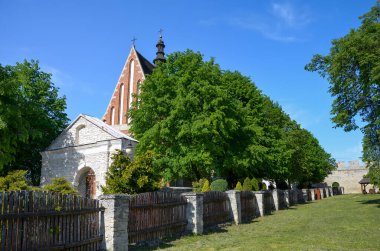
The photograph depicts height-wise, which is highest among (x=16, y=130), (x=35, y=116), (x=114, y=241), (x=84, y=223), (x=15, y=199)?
(x=35, y=116)

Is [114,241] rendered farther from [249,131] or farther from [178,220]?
[249,131]

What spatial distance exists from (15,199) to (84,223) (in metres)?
2.04

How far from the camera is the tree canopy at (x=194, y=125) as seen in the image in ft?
65.9

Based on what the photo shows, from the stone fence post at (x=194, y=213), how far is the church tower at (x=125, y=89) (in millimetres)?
24493

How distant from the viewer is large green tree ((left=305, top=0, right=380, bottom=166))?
1941 centimetres

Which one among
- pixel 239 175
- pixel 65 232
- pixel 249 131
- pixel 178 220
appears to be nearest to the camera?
pixel 65 232

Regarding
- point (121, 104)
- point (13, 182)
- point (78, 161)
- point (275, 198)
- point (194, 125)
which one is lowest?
point (275, 198)

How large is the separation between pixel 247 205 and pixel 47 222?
44.0 ft

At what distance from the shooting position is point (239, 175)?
26.3 m

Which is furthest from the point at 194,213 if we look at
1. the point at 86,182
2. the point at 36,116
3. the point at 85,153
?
the point at 36,116

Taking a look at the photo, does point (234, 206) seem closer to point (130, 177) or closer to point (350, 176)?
point (130, 177)

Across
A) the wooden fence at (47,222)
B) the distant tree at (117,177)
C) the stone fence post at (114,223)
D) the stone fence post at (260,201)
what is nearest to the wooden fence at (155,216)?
the stone fence post at (114,223)

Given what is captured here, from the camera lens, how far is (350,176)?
67.8 metres

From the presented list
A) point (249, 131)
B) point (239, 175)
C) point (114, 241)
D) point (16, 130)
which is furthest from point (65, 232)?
point (239, 175)
